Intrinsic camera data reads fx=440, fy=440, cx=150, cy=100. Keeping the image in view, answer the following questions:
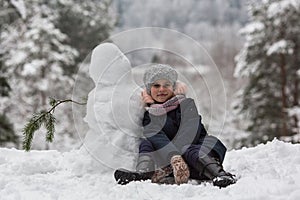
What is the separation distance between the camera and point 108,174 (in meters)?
3.68

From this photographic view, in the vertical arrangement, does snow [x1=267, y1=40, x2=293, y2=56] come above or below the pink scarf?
above

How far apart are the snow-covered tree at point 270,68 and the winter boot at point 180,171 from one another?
9.13m

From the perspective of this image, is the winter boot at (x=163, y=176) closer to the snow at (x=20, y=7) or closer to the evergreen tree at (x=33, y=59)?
the snow at (x=20, y=7)

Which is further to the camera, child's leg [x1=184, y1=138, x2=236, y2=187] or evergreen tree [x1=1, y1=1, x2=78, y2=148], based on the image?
evergreen tree [x1=1, y1=1, x2=78, y2=148]

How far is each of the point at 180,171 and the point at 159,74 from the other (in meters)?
1.02

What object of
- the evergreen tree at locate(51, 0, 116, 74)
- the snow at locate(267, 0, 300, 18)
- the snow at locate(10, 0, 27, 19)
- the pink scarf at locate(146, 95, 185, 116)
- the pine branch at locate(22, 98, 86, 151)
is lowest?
the pine branch at locate(22, 98, 86, 151)

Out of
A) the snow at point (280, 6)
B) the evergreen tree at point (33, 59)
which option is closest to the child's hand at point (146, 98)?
the snow at point (280, 6)

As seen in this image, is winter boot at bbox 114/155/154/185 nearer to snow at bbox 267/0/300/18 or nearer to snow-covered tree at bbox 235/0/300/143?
snow at bbox 267/0/300/18

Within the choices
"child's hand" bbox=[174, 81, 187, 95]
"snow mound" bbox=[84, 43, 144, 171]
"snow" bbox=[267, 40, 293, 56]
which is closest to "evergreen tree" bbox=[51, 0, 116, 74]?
"snow" bbox=[267, 40, 293, 56]

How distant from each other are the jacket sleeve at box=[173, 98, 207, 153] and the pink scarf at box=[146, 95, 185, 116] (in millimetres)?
58

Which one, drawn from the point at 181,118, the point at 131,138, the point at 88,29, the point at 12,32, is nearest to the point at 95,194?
the point at 131,138

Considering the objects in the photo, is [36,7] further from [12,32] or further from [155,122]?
[155,122]

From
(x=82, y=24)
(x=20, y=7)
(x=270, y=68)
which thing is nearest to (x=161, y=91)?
(x=20, y=7)

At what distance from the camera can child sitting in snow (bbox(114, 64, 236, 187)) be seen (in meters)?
3.33
